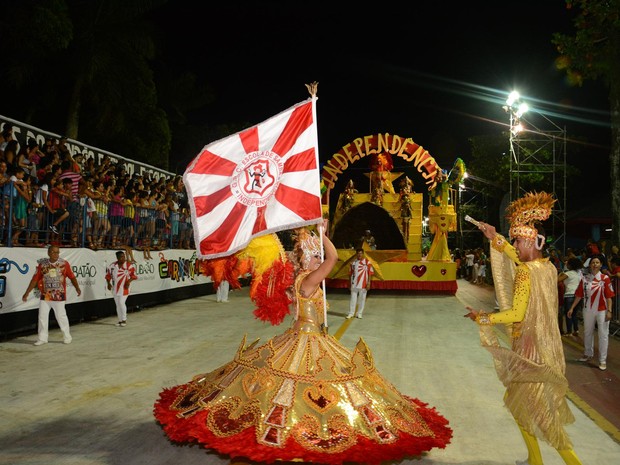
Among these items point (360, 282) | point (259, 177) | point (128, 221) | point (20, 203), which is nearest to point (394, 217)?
point (360, 282)

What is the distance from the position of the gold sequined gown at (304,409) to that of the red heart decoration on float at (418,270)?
16.7 meters

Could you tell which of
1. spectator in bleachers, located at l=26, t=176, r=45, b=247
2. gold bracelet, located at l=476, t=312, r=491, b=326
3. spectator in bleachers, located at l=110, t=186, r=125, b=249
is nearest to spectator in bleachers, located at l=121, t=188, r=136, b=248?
spectator in bleachers, located at l=110, t=186, r=125, b=249

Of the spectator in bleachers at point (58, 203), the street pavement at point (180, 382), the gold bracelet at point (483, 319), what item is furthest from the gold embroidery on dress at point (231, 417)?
the spectator in bleachers at point (58, 203)

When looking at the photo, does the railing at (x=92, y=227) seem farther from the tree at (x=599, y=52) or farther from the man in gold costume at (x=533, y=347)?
the tree at (x=599, y=52)

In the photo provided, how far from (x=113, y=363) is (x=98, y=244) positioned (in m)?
5.88

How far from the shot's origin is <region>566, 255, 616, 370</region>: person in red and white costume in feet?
28.9

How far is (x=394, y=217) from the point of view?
25.1 m

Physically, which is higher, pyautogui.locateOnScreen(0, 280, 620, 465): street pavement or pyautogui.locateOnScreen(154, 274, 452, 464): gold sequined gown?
pyautogui.locateOnScreen(154, 274, 452, 464): gold sequined gown

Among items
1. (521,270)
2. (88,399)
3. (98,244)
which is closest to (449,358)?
(521,270)

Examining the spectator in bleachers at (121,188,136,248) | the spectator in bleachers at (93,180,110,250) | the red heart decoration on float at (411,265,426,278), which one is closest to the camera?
the spectator in bleachers at (93,180,110,250)

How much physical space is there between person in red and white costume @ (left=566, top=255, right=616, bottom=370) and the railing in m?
10.2

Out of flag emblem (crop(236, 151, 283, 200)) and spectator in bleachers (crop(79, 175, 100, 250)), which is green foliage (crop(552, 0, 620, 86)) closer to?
flag emblem (crop(236, 151, 283, 200))

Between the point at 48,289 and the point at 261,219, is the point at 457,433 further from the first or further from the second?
the point at 48,289

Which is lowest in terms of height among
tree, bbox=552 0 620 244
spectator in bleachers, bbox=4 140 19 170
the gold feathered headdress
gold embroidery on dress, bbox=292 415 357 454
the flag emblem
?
gold embroidery on dress, bbox=292 415 357 454
